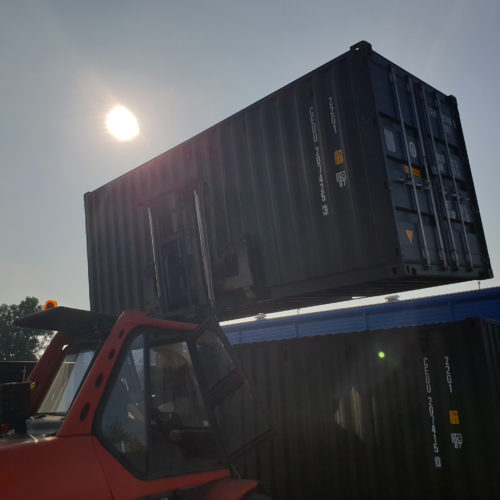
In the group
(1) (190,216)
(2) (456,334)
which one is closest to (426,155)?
(2) (456,334)

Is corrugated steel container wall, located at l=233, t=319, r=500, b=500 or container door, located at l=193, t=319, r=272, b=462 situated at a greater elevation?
container door, located at l=193, t=319, r=272, b=462

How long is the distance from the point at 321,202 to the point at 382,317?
1819 cm

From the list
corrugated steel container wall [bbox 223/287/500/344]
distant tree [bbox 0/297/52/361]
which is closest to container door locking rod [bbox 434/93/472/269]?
corrugated steel container wall [bbox 223/287/500/344]

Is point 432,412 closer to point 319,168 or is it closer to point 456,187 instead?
point 456,187

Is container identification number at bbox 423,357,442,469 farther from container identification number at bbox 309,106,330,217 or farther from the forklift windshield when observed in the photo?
the forklift windshield

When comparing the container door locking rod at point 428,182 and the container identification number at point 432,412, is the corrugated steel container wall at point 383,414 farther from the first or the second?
the container door locking rod at point 428,182

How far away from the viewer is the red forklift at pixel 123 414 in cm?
264

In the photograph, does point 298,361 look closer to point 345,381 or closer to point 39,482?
point 345,381

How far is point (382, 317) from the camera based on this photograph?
22.7 m

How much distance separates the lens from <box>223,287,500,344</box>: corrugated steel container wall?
19.2 metres

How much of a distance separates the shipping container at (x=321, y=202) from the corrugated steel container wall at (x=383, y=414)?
758 mm

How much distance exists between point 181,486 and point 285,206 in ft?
11.9

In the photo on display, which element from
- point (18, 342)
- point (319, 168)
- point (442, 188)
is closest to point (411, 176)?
point (442, 188)

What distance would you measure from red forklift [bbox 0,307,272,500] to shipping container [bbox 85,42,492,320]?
1.58 metres
